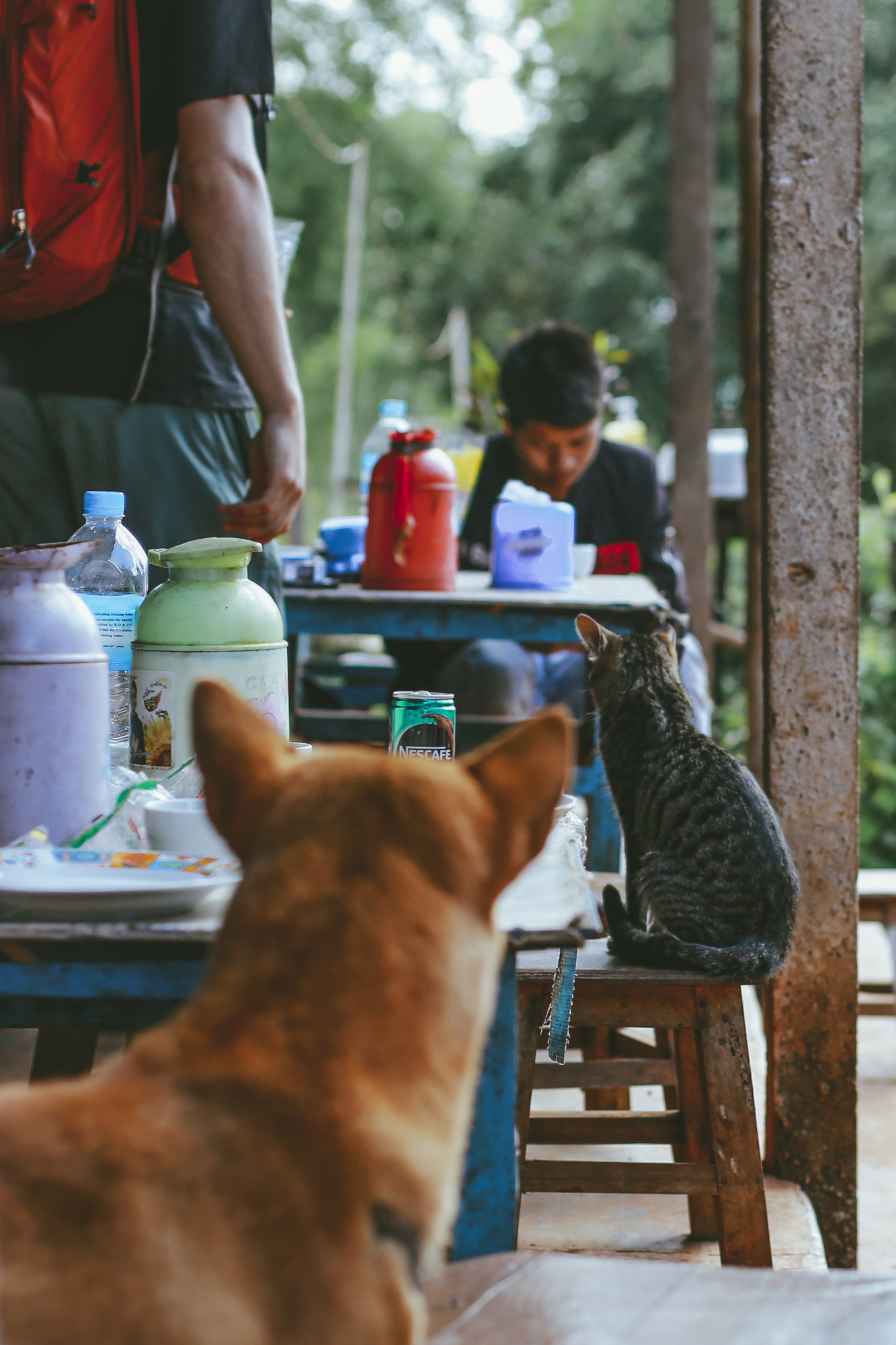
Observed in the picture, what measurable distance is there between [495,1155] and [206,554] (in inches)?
33.2

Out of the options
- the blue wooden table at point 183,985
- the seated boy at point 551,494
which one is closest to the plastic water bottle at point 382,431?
the seated boy at point 551,494

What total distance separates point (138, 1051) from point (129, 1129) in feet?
0.20

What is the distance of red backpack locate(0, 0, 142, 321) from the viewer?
208cm

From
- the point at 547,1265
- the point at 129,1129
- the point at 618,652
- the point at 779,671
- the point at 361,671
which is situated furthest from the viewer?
the point at 361,671

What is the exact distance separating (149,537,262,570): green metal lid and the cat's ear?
88 cm

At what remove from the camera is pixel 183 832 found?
119cm

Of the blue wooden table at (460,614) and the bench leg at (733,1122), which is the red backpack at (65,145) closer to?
the blue wooden table at (460,614)

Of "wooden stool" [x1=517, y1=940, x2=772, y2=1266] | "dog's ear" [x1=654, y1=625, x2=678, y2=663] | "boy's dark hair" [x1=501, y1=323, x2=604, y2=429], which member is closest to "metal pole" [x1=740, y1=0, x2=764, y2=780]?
"boy's dark hair" [x1=501, y1=323, x2=604, y2=429]

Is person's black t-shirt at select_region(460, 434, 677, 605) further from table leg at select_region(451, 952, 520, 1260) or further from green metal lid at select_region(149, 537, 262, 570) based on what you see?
table leg at select_region(451, 952, 520, 1260)

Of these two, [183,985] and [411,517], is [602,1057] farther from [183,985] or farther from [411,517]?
[183,985]

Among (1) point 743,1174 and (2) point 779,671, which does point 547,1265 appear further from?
(2) point 779,671

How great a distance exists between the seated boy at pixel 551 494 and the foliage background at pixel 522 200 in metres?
4.20

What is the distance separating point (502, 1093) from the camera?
1067 mm

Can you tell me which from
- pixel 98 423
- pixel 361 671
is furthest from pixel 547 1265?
pixel 361 671
